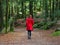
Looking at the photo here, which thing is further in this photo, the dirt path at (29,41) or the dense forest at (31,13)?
the dense forest at (31,13)

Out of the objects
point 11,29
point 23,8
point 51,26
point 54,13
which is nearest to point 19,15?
point 23,8

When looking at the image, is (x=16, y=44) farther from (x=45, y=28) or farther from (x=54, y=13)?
(x=54, y=13)

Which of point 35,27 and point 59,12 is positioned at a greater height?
point 59,12

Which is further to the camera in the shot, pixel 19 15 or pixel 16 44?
pixel 19 15

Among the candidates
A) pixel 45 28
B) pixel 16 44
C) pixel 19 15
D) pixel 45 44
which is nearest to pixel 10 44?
pixel 16 44

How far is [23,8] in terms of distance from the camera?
52.0m

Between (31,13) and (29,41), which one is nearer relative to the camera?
(29,41)

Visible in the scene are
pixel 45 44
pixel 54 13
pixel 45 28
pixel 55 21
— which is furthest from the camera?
pixel 54 13

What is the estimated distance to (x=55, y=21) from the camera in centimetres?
3281

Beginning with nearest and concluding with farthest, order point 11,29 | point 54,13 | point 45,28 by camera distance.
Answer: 1. point 11,29
2. point 45,28
3. point 54,13

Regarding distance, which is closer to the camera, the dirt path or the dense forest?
the dirt path

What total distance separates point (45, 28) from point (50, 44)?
14943mm

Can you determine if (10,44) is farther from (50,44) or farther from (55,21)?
(55,21)

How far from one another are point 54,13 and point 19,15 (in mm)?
15627
